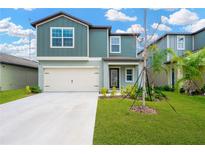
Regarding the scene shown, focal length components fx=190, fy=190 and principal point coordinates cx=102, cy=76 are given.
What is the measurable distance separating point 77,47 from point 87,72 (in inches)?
87.4

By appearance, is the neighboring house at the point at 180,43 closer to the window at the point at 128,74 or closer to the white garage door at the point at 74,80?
the window at the point at 128,74

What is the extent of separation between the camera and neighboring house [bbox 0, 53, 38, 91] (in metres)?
16.7

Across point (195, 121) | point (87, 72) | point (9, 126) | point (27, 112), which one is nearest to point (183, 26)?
point (87, 72)

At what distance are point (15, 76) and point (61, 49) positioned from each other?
22.4 ft

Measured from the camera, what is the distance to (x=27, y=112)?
7.82 m

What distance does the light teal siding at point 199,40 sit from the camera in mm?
17384

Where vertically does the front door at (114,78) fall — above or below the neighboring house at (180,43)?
below

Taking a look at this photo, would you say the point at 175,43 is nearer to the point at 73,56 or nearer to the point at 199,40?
the point at 199,40

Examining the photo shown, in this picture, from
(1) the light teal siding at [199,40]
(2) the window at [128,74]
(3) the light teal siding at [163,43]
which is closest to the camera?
(2) the window at [128,74]

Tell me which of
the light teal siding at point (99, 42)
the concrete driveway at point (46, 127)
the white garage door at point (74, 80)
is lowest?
the concrete driveway at point (46, 127)

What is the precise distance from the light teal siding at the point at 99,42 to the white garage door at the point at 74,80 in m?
1.44

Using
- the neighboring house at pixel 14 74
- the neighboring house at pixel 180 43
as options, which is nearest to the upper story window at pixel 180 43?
the neighboring house at pixel 180 43

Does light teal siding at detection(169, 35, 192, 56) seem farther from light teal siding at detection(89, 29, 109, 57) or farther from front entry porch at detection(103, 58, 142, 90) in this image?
light teal siding at detection(89, 29, 109, 57)
